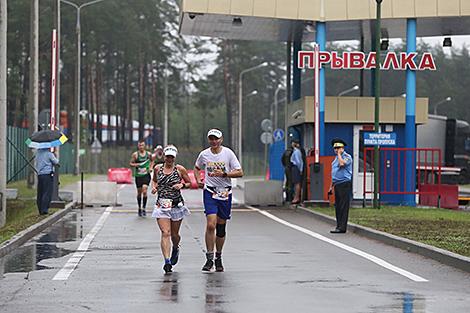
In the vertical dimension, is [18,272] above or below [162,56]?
below

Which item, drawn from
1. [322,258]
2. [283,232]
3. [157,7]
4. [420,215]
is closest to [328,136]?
[420,215]

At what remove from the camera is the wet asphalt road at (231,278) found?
11430 millimetres

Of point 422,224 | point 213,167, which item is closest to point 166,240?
point 213,167

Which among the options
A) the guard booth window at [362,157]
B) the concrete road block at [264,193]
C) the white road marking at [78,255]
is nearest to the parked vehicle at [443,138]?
the guard booth window at [362,157]

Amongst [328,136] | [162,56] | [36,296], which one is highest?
[162,56]

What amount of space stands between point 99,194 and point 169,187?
1760 centimetres

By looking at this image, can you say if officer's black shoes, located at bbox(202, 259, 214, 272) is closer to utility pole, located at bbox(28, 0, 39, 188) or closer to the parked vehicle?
utility pole, located at bbox(28, 0, 39, 188)

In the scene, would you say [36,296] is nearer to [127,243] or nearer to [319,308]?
[319,308]

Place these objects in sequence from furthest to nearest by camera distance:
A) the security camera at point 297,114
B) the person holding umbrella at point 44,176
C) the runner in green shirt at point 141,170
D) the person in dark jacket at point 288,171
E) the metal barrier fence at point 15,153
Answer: the metal barrier fence at point 15,153
the security camera at point 297,114
the person in dark jacket at point 288,171
the runner in green shirt at point 141,170
the person holding umbrella at point 44,176

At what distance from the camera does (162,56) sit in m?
83.9

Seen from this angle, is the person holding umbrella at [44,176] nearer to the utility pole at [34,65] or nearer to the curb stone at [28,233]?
the curb stone at [28,233]

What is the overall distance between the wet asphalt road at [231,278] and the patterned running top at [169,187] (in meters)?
1.00

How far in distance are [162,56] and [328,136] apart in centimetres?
5304

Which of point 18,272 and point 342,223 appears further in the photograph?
point 342,223
